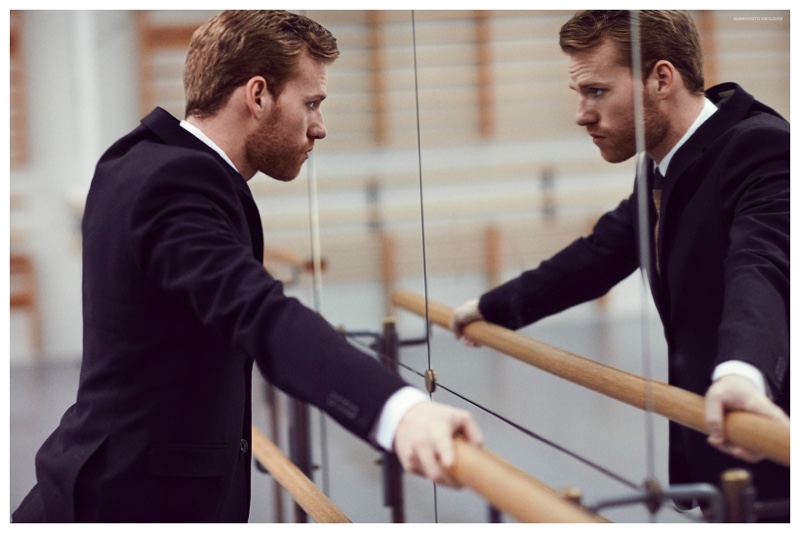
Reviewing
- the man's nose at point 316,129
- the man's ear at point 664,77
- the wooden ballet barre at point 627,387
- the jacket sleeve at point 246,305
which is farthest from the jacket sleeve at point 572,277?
the jacket sleeve at point 246,305

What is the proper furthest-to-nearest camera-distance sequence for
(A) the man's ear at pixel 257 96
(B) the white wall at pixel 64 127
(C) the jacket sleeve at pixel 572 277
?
(B) the white wall at pixel 64 127 → (C) the jacket sleeve at pixel 572 277 → (A) the man's ear at pixel 257 96

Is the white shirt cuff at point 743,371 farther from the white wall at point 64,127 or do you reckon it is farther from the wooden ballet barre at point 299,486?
the white wall at point 64,127

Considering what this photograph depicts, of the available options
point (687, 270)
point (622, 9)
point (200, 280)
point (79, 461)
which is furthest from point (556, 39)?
point (79, 461)

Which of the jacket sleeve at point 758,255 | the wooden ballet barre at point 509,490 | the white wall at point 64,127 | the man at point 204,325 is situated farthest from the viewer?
the white wall at point 64,127

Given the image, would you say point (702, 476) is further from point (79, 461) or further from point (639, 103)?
point (79, 461)

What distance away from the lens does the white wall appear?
7.82 ft

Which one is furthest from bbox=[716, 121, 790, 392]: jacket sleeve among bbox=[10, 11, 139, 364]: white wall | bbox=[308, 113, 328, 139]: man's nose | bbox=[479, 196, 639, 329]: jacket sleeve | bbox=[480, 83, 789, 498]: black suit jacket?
bbox=[10, 11, 139, 364]: white wall

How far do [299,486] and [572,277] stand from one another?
561mm

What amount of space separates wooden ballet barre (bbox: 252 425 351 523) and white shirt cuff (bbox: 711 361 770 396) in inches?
21.1

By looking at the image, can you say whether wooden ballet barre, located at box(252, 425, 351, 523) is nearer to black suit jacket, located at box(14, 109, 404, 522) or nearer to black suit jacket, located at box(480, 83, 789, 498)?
black suit jacket, located at box(14, 109, 404, 522)

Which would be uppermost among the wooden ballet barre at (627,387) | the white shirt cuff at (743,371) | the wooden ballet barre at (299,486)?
the white shirt cuff at (743,371)

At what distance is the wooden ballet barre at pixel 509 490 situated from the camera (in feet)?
2.68

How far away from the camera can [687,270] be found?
125cm

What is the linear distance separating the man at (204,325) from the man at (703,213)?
Answer: 0.37m
